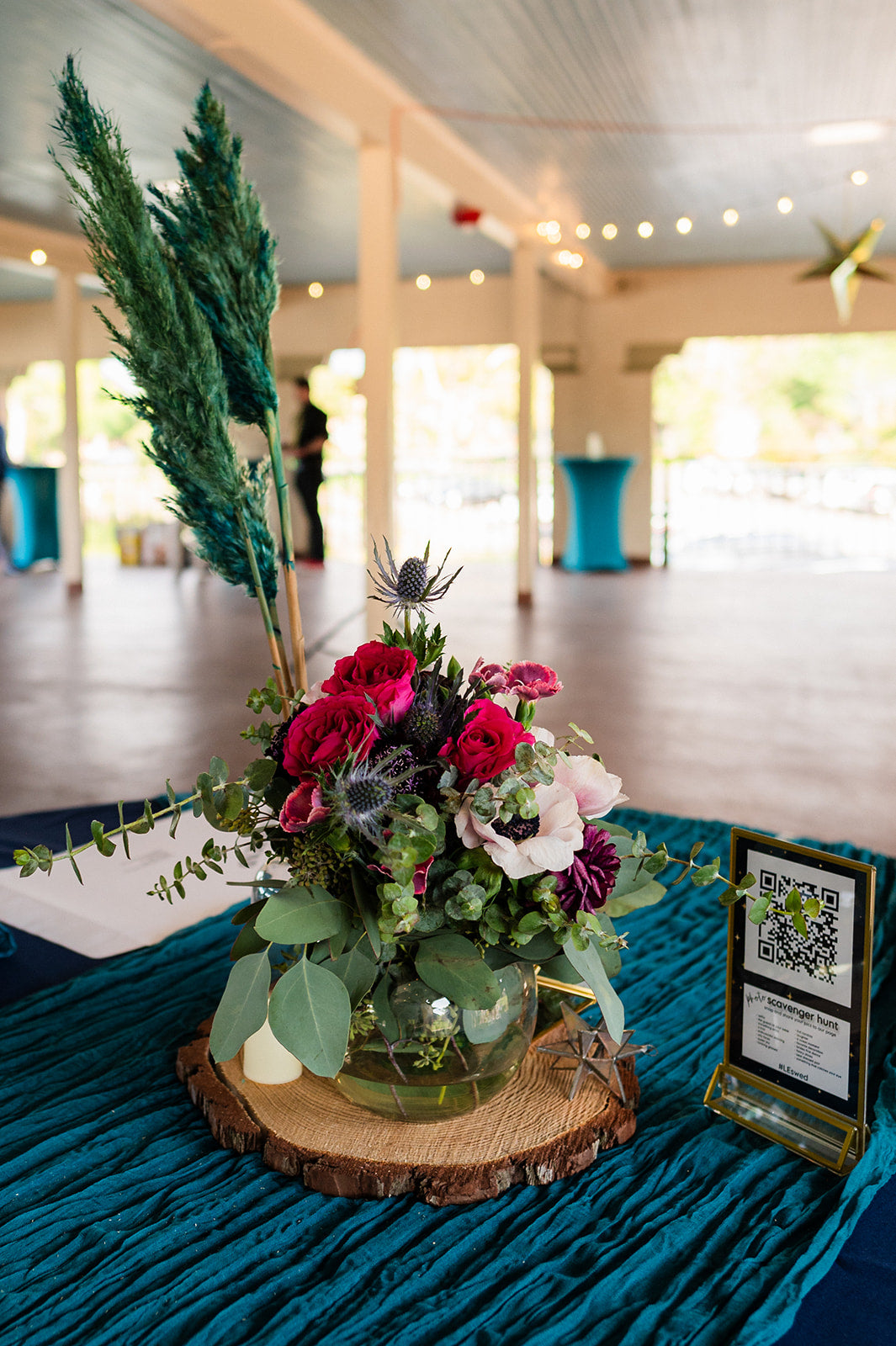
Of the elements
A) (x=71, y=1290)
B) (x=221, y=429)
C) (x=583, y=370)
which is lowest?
(x=71, y=1290)

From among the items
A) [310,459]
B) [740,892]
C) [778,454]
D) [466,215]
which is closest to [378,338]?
[466,215]

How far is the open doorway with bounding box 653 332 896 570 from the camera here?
38.2 feet

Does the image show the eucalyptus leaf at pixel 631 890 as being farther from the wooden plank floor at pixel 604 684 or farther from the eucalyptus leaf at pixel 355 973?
the wooden plank floor at pixel 604 684

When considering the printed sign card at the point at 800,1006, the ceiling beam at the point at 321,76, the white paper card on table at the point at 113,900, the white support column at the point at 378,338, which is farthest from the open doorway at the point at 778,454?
the printed sign card at the point at 800,1006

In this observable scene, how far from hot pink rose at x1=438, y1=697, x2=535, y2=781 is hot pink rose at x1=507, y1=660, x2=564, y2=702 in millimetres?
72

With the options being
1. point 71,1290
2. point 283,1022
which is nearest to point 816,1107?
point 283,1022

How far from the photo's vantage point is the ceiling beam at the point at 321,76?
12.9 ft

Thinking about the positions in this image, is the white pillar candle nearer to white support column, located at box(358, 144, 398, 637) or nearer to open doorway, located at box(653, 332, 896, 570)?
white support column, located at box(358, 144, 398, 637)

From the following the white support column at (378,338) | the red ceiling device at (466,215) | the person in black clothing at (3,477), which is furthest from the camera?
the person in black clothing at (3,477)

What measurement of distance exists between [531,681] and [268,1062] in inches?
16.1

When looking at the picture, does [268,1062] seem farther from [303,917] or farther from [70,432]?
[70,432]

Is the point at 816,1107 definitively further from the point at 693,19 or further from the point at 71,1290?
the point at 693,19

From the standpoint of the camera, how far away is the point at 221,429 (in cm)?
88

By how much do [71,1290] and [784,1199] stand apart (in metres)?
0.54
